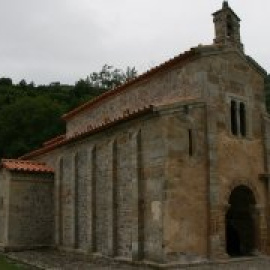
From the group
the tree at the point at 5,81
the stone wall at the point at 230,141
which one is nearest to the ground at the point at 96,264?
the stone wall at the point at 230,141

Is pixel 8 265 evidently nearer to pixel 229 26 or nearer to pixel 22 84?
pixel 229 26

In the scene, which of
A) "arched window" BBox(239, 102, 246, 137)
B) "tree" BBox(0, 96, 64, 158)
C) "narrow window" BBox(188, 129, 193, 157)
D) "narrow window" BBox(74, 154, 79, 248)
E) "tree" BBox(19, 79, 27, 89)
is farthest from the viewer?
"tree" BBox(19, 79, 27, 89)

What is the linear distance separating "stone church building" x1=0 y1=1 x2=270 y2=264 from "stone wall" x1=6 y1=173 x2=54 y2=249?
314 mm

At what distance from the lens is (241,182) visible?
18.2 metres

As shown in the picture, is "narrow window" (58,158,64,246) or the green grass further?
"narrow window" (58,158,64,246)

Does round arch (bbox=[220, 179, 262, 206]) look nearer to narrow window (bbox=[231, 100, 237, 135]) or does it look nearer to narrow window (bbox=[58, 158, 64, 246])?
narrow window (bbox=[231, 100, 237, 135])

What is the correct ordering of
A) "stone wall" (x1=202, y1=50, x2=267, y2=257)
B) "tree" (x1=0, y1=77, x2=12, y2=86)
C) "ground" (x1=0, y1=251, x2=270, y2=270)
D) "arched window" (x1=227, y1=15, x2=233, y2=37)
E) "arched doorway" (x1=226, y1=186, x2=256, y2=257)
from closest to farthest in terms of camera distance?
"ground" (x1=0, y1=251, x2=270, y2=270) < "stone wall" (x1=202, y1=50, x2=267, y2=257) < "arched doorway" (x1=226, y1=186, x2=256, y2=257) < "arched window" (x1=227, y1=15, x2=233, y2=37) < "tree" (x1=0, y1=77, x2=12, y2=86)

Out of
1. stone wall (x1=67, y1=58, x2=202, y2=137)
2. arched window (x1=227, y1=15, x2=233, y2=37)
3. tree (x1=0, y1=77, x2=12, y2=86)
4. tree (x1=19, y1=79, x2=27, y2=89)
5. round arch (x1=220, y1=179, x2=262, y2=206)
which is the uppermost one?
tree (x1=0, y1=77, x2=12, y2=86)

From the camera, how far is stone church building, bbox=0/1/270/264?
16203 mm

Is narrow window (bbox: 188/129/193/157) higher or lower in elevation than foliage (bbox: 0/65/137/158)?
lower

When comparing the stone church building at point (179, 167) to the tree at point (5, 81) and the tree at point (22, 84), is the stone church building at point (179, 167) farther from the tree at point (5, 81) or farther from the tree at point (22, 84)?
the tree at point (5, 81)

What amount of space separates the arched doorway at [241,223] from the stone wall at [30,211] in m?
9.35

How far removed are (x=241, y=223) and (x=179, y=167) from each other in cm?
506

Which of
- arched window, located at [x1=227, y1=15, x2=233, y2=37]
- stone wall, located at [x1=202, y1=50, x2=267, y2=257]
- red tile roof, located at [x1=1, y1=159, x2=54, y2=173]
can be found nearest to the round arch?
stone wall, located at [x1=202, y1=50, x2=267, y2=257]
